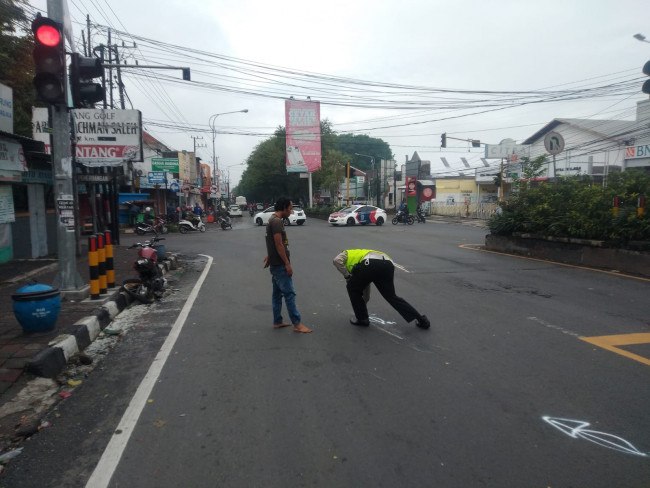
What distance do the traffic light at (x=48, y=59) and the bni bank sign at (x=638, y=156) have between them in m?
29.7

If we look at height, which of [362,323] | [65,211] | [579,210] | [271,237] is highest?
[65,211]

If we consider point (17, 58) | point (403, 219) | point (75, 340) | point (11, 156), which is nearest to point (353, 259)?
point (75, 340)

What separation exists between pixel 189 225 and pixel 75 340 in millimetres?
22786

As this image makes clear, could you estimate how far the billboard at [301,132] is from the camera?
136ft

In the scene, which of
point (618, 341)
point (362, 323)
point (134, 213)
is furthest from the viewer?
point (134, 213)

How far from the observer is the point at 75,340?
5375 mm

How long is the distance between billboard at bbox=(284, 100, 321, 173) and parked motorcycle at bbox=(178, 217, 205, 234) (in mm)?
16061

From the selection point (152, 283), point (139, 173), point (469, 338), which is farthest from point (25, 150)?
point (139, 173)

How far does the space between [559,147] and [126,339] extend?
12.2 m

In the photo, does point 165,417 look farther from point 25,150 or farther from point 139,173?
point 139,173

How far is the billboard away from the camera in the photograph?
41312 mm

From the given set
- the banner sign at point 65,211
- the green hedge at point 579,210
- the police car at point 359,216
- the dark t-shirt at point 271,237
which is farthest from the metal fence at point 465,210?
the banner sign at point 65,211

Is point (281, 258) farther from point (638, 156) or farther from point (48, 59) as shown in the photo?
point (638, 156)

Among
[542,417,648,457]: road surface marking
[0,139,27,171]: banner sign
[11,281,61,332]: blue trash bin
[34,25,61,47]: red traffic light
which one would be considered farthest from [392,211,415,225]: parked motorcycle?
[542,417,648,457]: road surface marking
